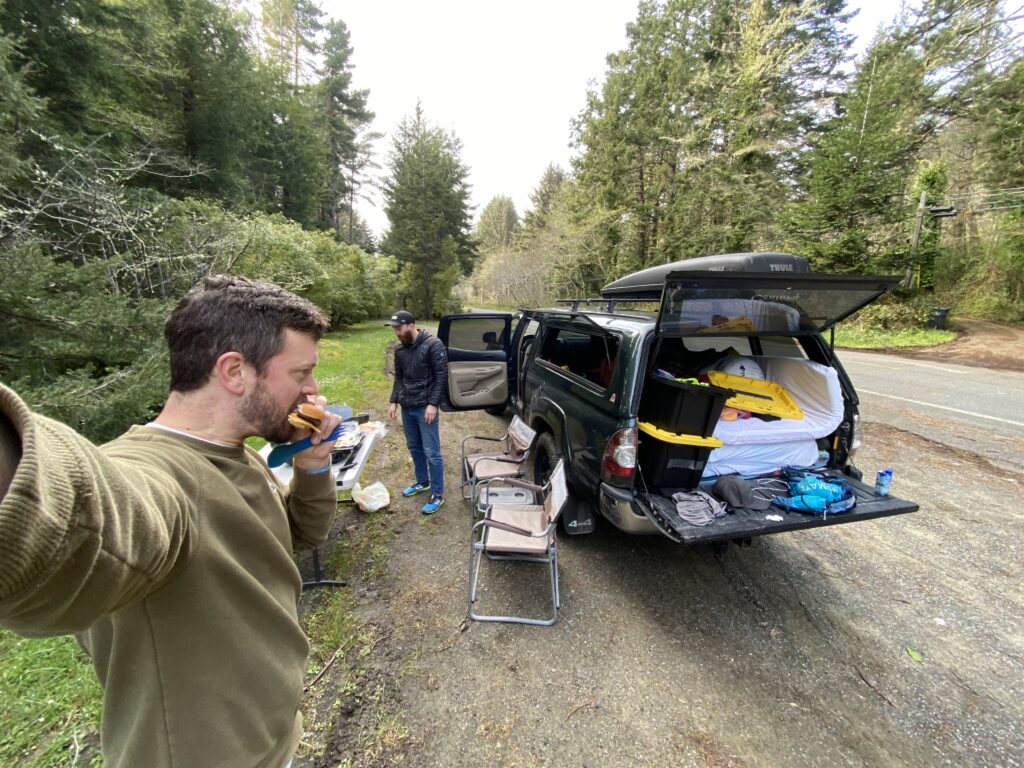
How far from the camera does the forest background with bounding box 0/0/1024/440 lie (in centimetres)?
384

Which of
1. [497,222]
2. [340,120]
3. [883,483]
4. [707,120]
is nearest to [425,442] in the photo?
[883,483]

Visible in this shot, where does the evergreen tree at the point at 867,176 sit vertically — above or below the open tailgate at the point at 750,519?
above

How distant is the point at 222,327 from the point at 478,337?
14.5ft

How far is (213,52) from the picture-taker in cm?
994

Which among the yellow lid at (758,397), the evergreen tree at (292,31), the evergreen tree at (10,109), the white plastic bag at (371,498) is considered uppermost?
the evergreen tree at (292,31)

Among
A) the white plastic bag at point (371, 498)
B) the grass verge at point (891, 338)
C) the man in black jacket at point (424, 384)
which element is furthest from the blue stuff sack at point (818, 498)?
the grass verge at point (891, 338)

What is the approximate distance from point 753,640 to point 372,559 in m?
2.65

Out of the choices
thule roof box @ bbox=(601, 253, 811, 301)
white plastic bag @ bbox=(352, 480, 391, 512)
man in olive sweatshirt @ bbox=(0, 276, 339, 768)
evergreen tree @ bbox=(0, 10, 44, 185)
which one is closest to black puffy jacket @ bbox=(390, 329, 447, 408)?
white plastic bag @ bbox=(352, 480, 391, 512)

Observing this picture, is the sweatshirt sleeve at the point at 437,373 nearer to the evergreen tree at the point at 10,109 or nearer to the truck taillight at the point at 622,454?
the truck taillight at the point at 622,454

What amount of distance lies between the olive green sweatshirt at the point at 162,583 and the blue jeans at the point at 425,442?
2.69 meters

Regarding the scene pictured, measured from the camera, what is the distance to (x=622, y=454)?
8.27 ft

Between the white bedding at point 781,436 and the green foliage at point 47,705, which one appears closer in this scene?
the green foliage at point 47,705

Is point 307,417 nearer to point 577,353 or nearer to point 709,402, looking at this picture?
point 709,402

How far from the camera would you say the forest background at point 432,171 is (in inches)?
151
